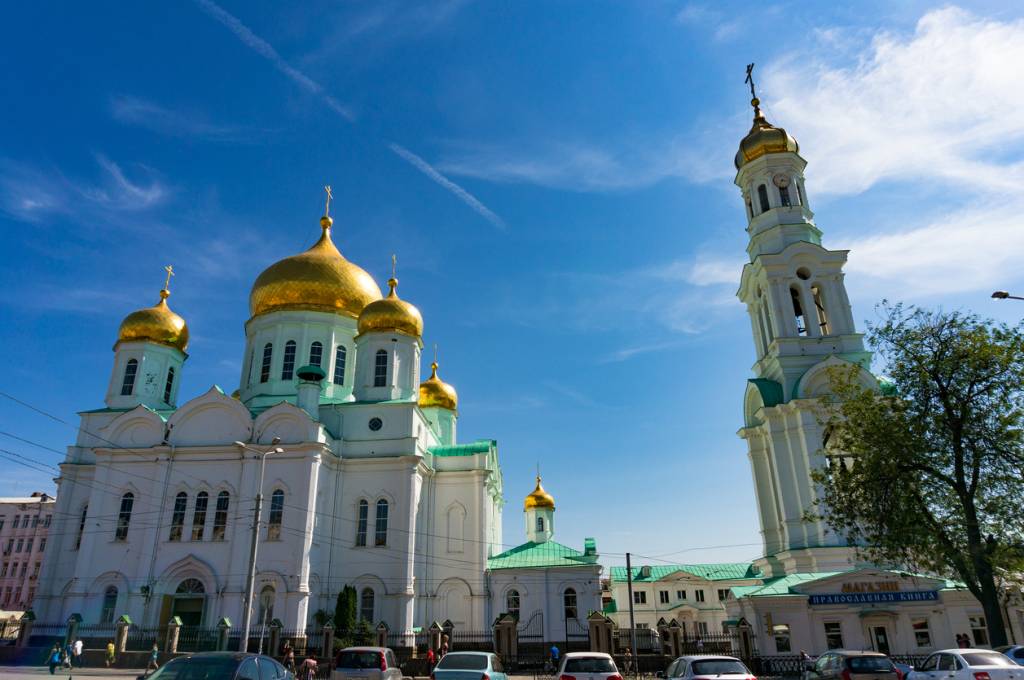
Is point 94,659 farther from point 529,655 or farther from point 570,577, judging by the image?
point 570,577

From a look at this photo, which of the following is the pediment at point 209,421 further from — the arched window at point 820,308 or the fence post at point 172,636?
the arched window at point 820,308

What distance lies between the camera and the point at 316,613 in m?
26.6

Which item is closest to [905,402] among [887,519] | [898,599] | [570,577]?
[887,519]

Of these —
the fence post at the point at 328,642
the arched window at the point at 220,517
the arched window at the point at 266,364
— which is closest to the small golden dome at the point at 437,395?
the arched window at the point at 266,364

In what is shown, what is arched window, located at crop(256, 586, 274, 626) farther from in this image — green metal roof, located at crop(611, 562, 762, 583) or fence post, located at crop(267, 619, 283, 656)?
green metal roof, located at crop(611, 562, 762, 583)

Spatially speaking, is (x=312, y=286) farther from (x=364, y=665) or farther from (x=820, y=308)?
(x=820, y=308)

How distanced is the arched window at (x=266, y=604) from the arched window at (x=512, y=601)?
1031 centimetres

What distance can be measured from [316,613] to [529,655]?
29.5 ft

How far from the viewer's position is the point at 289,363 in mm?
33000

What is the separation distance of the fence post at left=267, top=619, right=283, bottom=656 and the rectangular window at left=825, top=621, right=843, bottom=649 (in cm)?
1900

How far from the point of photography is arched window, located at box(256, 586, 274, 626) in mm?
25938

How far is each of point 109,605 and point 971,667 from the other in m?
29.4

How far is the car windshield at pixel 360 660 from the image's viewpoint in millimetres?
14062

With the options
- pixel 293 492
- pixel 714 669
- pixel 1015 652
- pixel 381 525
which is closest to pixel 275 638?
pixel 293 492
